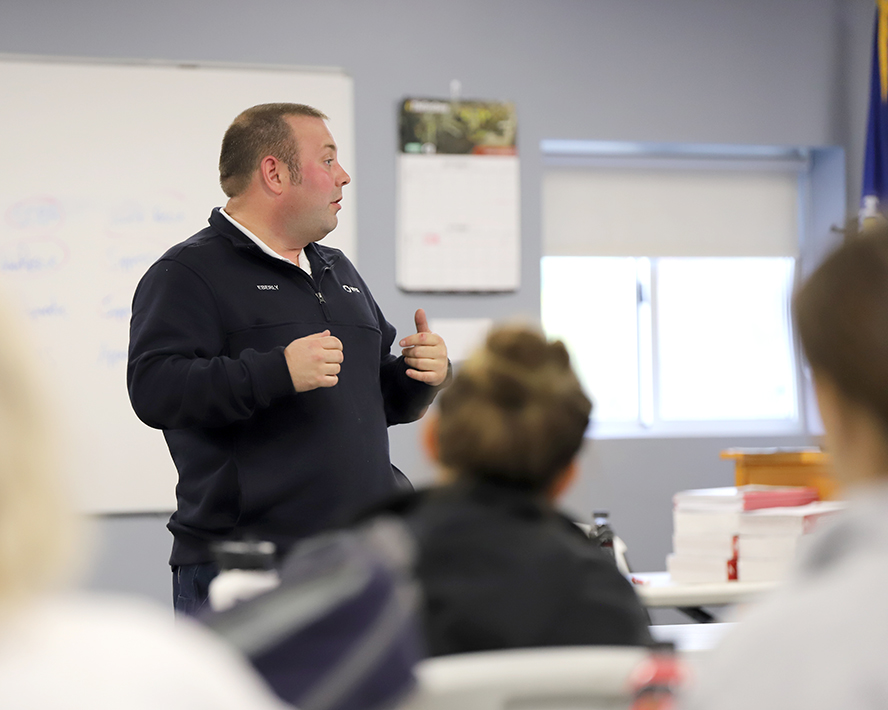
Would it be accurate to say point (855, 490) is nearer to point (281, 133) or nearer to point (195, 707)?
point (195, 707)

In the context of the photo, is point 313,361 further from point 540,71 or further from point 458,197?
point 540,71

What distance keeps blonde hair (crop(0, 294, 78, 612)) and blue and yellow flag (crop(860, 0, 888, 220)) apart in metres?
4.19

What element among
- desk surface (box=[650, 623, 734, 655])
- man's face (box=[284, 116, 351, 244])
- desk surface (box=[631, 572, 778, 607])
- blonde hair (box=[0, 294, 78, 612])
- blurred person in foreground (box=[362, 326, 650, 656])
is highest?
man's face (box=[284, 116, 351, 244])

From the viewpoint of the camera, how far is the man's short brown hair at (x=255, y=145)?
2.29 m

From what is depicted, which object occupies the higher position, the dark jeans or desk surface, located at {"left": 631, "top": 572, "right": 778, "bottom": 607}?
the dark jeans

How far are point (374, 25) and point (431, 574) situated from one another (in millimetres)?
3419

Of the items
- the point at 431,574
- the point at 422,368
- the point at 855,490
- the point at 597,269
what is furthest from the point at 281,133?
the point at 597,269

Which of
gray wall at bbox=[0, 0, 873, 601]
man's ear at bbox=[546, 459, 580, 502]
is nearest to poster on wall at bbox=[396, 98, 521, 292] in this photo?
gray wall at bbox=[0, 0, 873, 601]

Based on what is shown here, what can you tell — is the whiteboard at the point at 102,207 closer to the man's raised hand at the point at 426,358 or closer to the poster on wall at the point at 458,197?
the poster on wall at the point at 458,197

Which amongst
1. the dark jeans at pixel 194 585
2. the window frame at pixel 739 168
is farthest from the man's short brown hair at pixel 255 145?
the window frame at pixel 739 168

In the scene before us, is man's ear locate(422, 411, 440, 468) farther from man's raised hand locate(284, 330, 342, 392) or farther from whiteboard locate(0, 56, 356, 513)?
whiteboard locate(0, 56, 356, 513)

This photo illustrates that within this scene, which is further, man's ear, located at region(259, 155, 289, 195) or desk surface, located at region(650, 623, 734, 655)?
man's ear, located at region(259, 155, 289, 195)

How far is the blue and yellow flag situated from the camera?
4176 millimetres

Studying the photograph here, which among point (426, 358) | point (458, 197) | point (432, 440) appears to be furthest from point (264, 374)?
point (458, 197)
